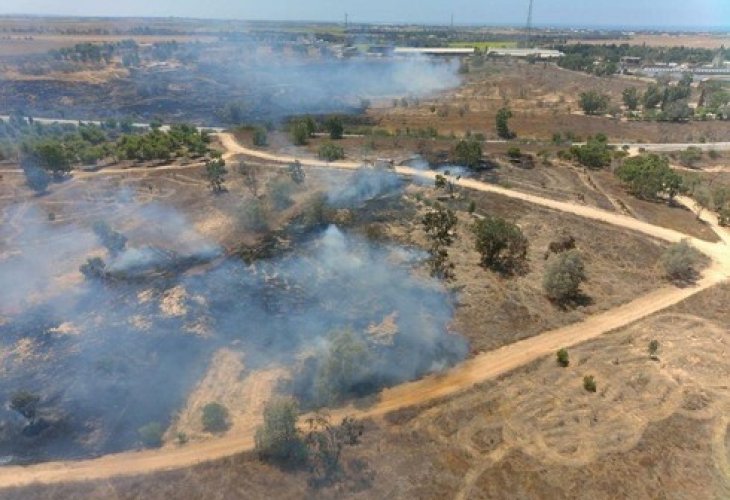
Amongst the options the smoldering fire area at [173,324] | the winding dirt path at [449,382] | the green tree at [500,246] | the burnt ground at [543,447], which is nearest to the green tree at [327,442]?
the burnt ground at [543,447]

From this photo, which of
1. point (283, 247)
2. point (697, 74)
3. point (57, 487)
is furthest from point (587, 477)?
point (697, 74)

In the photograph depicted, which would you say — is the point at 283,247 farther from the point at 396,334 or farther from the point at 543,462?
the point at 543,462

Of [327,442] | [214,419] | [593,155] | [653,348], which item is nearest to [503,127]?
[593,155]

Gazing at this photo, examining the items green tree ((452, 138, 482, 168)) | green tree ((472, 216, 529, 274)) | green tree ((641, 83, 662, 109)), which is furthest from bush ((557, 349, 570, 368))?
green tree ((641, 83, 662, 109))

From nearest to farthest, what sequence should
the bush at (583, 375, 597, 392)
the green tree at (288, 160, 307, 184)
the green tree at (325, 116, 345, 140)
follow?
the bush at (583, 375, 597, 392), the green tree at (288, 160, 307, 184), the green tree at (325, 116, 345, 140)

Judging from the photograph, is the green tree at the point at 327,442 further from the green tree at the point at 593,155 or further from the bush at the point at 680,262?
the green tree at the point at 593,155

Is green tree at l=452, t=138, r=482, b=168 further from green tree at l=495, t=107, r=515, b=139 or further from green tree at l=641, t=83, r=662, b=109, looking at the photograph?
green tree at l=641, t=83, r=662, b=109
